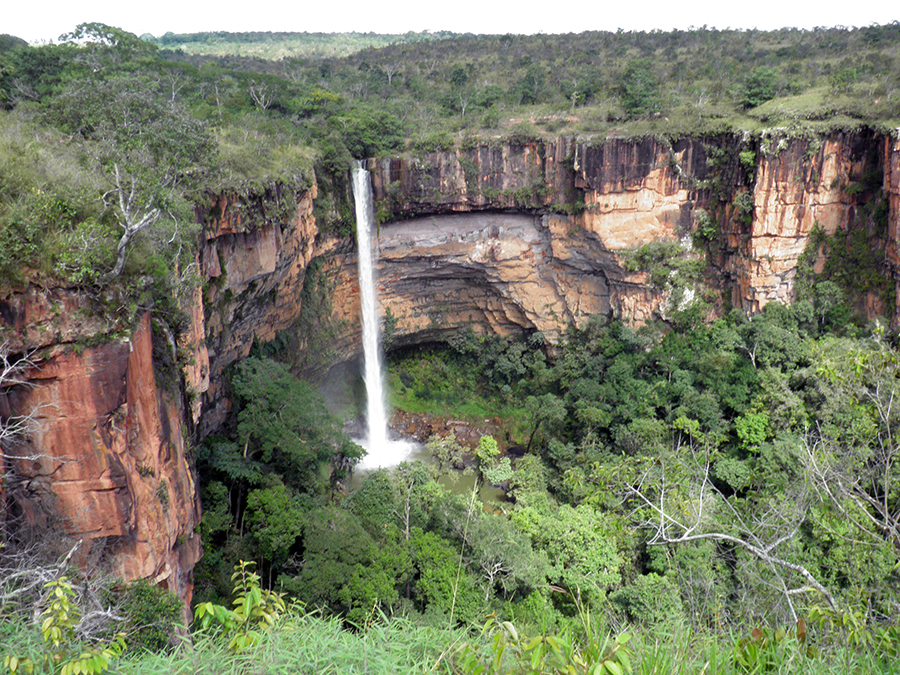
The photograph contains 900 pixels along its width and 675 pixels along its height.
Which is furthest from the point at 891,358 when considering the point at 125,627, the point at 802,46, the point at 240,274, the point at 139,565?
the point at 802,46

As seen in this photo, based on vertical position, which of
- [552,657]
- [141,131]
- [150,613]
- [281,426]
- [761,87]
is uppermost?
[761,87]

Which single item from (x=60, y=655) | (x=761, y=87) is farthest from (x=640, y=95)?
(x=60, y=655)

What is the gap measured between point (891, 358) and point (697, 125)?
752 inches

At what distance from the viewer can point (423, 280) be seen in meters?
25.0

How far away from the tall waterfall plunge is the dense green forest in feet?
4.72

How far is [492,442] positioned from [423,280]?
8488 mm

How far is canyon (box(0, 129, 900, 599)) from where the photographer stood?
6.65m

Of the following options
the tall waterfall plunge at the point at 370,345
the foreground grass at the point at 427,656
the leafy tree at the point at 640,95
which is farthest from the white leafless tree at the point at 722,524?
the leafy tree at the point at 640,95

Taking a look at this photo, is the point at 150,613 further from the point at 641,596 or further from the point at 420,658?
the point at 641,596

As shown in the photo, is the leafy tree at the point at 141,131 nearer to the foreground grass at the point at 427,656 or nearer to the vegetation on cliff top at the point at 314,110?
the vegetation on cliff top at the point at 314,110

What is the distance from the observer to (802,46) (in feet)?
107

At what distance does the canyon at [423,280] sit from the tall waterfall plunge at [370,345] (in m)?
0.48

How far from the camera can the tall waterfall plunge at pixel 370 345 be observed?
71.3 feet

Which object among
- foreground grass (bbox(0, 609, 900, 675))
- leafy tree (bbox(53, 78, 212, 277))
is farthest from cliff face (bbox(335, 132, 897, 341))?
foreground grass (bbox(0, 609, 900, 675))
